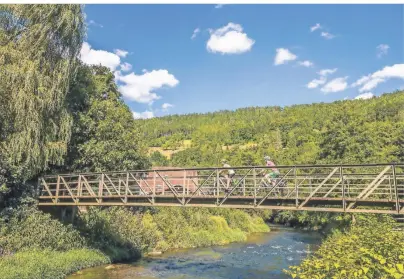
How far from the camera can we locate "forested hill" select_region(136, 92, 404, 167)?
128 feet

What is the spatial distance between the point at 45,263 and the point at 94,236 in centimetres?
582

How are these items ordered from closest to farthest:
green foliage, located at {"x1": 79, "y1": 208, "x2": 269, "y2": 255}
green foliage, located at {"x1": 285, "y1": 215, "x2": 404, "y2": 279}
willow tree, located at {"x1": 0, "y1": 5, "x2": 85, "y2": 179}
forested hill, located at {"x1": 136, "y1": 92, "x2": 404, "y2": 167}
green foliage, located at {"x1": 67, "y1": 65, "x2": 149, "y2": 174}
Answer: green foliage, located at {"x1": 285, "y1": 215, "x2": 404, "y2": 279} → willow tree, located at {"x1": 0, "y1": 5, "x2": 85, "y2": 179} → green foliage, located at {"x1": 79, "y1": 208, "x2": 269, "y2": 255} → green foliage, located at {"x1": 67, "y1": 65, "x2": 149, "y2": 174} → forested hill, located at {"x1": 136, "y1": 92, "x2": 404, "y2": 167}

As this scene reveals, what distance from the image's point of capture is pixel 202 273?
771 inches

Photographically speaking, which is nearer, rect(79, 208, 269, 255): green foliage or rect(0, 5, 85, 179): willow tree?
rect(0, 5, 85, 179): willow tree

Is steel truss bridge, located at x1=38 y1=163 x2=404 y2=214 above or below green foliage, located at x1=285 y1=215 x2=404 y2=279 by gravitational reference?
above

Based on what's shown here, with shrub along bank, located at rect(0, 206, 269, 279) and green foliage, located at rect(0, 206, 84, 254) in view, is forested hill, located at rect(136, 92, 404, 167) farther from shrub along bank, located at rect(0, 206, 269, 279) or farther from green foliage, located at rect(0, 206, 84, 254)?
green foliage, located at rect(0, 206, 84, 254)

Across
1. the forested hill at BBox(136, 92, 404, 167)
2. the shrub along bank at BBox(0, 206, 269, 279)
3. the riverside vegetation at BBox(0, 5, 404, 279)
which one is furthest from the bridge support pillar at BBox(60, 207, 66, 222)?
the forested hill at BBox(136, 92, 404, 167)

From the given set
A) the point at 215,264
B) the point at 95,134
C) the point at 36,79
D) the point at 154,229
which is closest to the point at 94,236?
the point at 154,229

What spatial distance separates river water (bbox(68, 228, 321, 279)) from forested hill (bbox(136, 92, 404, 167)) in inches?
530

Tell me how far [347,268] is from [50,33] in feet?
64.4

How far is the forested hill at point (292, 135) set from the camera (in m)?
39.1

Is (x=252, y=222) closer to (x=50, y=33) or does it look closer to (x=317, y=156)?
(x=317, y=156)

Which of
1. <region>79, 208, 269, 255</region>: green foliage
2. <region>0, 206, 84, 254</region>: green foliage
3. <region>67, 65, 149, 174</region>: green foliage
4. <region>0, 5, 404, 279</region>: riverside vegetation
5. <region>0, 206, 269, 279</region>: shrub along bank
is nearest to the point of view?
<region>0, 206, 269, 279</region>: shrub along bank

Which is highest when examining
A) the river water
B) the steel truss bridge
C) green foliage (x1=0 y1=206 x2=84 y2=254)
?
the steel truss bridge
